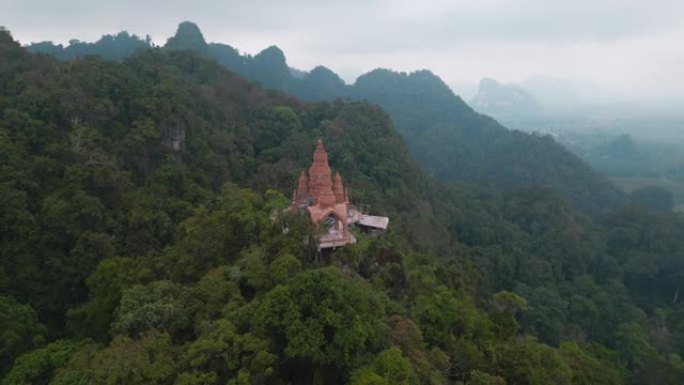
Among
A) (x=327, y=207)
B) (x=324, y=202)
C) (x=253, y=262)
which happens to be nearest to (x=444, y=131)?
(x=324, y=202)

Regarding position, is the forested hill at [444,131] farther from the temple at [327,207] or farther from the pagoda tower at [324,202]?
the temple at [327,207]

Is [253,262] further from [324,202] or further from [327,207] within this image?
[324,202]

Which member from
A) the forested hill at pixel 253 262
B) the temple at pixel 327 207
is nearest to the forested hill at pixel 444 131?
the forested hill at pixel 253 262

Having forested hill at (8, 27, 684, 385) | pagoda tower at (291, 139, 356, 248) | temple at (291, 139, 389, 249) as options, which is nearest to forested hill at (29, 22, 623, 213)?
forested hill at (8, 27, 684, 385)

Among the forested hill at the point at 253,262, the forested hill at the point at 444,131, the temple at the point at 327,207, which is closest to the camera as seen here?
the forested hill at the point at 253,262

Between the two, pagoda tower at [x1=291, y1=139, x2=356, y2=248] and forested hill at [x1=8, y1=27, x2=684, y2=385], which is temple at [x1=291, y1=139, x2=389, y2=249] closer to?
pagoda tower at [x1=291, y1=139, x2=356, y2=248]
